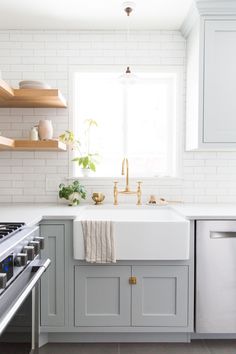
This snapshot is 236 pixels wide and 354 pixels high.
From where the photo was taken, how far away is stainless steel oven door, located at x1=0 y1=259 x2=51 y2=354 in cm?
125

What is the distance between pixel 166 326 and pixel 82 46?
2416 mm

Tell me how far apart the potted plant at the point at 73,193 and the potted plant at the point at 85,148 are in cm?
20

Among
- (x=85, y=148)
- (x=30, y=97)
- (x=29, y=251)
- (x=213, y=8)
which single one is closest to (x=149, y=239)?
(x=29, y=251)

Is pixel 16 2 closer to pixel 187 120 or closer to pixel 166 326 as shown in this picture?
pixel 187 120

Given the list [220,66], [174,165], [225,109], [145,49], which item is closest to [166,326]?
[174,165]

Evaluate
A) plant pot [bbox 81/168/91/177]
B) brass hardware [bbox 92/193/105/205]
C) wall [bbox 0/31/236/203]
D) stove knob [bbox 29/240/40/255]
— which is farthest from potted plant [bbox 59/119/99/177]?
stove knob [bbox 29/240/40/255]

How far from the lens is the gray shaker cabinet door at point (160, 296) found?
2328 mm

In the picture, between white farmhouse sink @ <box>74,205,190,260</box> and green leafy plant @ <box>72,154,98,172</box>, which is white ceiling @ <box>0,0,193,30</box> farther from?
white farmhouse sink @ <box>74,205,190,260</box>

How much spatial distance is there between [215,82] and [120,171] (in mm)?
1161

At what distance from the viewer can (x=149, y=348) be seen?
93.7 inches

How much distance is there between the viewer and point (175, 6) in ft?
8.58

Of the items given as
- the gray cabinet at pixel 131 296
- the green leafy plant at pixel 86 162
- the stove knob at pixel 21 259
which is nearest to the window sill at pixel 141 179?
the green leafy plant at pixel 86 162

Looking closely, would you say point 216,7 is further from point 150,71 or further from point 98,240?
point 98,240

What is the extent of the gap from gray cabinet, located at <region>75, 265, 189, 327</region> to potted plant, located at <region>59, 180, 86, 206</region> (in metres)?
0.68
